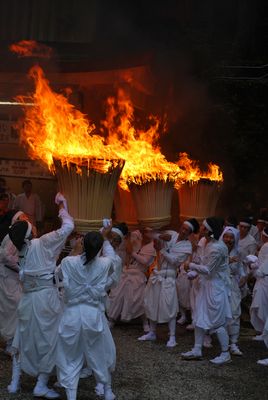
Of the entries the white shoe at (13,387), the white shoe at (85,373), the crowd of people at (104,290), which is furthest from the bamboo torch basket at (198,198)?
the white shoe at (13,387)

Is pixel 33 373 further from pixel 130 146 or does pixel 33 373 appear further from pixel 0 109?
pixel 0 109

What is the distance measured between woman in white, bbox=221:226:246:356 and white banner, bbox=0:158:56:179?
5.65 meters

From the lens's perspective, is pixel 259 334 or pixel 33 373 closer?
pixel 33 373

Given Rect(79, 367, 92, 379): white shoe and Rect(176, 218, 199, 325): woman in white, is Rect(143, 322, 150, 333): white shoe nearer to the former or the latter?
Rect(176, 218, 199, 325): woman in white

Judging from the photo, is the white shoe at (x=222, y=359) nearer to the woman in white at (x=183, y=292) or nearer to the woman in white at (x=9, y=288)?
the woman in white at (x=183, y=292)

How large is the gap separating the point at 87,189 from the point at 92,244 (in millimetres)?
776

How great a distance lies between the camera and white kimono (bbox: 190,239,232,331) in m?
7.02

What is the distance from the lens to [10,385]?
5.63 meters

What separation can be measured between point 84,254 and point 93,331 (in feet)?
2.28

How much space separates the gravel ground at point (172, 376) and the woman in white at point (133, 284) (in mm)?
620

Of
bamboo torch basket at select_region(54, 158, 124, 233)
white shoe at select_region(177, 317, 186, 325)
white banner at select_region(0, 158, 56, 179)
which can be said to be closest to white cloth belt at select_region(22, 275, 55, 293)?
bamboo torch basket at select_region(54, 158, 124, 233)

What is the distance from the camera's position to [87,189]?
19.0 ft

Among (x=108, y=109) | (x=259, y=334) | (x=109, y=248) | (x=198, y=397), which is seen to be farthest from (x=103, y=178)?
(x=108, y=109)

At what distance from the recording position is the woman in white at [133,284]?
8.44 metres
